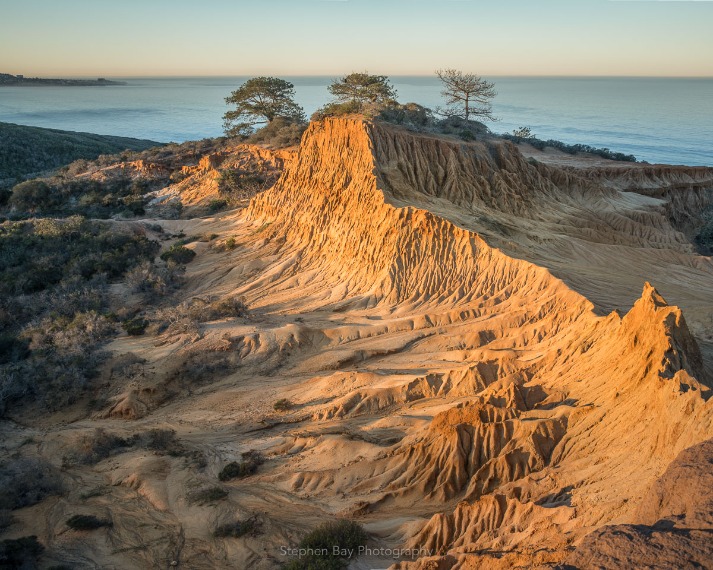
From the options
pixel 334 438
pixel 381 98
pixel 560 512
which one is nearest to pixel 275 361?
pixel 334 438

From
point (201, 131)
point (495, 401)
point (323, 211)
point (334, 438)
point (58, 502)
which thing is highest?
point (201, 131)

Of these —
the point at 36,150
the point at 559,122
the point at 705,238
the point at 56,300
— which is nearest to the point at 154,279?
the point at 56,300

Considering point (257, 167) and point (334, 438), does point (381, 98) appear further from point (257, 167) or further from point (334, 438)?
point (334, 438)

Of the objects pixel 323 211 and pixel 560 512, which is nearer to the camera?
pixel 560 512

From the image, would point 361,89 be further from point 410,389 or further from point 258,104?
point 410,389

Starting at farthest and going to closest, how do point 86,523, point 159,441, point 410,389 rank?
point 410,389 < point 159,441 < point 86,523

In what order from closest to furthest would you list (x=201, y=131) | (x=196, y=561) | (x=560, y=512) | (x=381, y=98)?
(x=560, y=512) < (x=196, y=561) < (x=381, y=98) < (x=201, y=131)

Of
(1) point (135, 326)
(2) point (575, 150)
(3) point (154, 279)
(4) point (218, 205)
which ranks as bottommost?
(1) point (135, 326)
